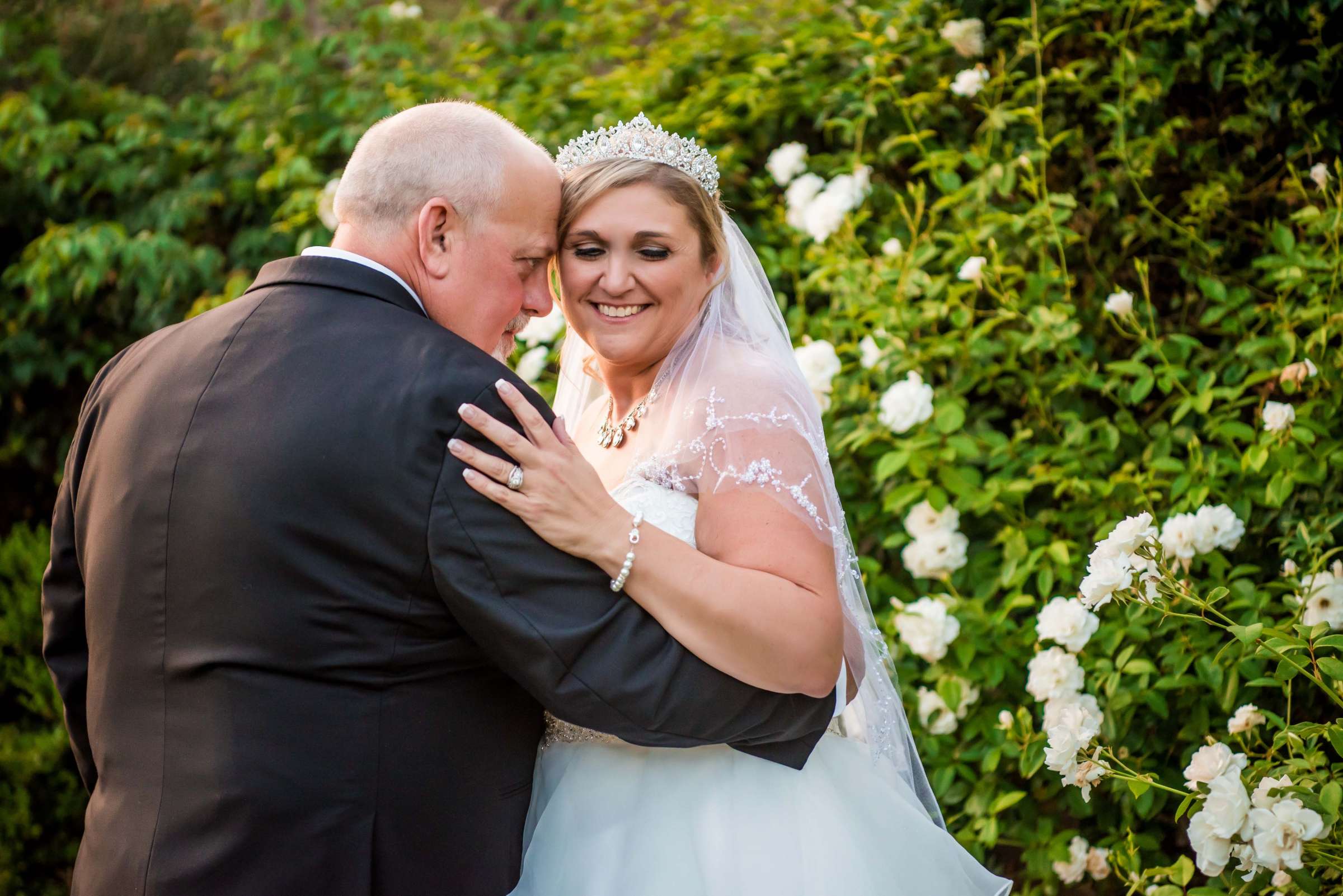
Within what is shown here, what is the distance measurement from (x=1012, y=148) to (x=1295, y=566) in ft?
5.60

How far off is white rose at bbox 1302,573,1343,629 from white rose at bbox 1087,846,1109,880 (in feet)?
2.65

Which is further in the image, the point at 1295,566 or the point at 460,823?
the point at 1295,566

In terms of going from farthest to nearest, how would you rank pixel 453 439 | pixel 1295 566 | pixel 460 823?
pixel 1295 566 → pixel 460 823 → pixel 453 439

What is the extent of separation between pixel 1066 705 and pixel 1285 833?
63 cm

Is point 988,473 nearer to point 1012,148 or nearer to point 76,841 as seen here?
point 1012,148

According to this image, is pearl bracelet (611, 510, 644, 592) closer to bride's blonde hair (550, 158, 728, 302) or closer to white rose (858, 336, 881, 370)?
bride's blonde hair (550, 158, 728, 302)

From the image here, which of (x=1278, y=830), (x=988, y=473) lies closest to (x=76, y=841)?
(x=988, y=473)

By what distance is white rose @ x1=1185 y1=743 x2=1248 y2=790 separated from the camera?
2.13 meters

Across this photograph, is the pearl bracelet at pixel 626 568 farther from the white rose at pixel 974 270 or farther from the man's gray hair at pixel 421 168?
the white rose at pixel 974 270

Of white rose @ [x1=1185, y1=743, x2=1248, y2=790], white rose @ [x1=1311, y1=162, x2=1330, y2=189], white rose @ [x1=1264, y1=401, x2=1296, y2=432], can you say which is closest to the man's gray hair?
white rose @ [x1=1185, y1=743, x2=1248, y2=790]

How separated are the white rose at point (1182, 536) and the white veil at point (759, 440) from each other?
74cm

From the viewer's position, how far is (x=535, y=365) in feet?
12.1

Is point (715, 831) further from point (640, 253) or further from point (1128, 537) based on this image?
point (640, 253)

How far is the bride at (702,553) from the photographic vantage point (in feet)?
6.67
